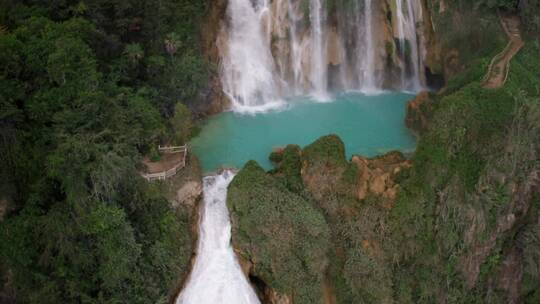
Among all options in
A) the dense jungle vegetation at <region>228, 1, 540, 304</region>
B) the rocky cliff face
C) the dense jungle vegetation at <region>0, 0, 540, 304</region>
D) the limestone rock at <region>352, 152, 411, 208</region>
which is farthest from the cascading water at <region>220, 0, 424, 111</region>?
the limestone rock at <region>352, 152, 411, 208</region>

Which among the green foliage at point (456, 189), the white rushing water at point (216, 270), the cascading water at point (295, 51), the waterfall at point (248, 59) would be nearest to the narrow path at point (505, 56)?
the green foliage at point (456, 189)

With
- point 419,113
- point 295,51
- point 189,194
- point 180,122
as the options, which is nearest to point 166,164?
point 189,194

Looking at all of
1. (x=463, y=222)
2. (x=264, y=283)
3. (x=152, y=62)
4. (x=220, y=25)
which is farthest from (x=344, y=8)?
(x=264, y=283)

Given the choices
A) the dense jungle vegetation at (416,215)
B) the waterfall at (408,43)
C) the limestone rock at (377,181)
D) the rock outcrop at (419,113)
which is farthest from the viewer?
the waterfall at (408,43)

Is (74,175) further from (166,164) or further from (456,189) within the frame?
(456,189)

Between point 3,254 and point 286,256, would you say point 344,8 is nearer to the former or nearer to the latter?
point 286,256

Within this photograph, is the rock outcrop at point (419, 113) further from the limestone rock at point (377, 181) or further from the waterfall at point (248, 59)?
the waterfall at point (248, 59)
